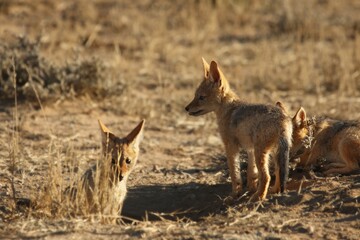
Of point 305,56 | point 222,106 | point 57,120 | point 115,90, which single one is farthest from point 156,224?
point 305,56

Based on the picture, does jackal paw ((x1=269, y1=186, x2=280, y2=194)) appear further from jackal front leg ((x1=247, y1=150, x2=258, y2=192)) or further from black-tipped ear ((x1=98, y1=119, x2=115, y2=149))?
black-tipped ear ((x1=98, y1=119, x2=115, y2=149))

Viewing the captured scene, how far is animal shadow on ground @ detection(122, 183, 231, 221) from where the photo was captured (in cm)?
863

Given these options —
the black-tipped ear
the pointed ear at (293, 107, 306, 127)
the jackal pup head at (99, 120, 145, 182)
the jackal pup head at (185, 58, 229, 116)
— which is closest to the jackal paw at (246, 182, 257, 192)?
the pointed ear at (293, 107, 306, 127)

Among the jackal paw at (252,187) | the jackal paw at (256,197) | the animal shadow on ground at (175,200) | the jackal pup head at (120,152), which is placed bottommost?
the animal shadow on ground at (175,200)

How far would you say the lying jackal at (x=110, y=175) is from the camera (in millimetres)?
7492

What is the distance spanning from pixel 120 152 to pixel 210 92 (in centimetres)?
173

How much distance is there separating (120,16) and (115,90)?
580cm

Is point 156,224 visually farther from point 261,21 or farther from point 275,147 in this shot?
point 261,21

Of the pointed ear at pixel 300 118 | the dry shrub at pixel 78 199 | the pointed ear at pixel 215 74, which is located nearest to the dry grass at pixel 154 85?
the dry shrub at pixel 78 199

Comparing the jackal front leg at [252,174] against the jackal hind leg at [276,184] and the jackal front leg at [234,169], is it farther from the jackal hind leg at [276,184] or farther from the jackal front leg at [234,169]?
the jackal hind leg at [276,184]

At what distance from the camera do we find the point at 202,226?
7.46 metres

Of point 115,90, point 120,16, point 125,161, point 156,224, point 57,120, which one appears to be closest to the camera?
point 156,224

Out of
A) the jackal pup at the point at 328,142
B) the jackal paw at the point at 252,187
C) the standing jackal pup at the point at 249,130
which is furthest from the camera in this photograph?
the jackal pup at the point at 328,142

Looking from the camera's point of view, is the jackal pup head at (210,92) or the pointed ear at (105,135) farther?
the jackal pup head at (210,92)
